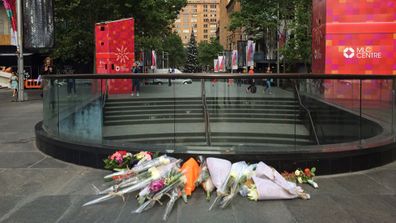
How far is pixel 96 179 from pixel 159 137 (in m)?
1.84

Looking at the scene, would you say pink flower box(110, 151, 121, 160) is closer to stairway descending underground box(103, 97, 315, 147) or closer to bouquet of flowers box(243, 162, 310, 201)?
stairway descending underground box(103, 97, 315, 147)

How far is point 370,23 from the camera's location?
15.8 m

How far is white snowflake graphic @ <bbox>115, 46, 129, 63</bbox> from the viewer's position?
26.2 m

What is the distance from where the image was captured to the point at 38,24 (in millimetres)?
25172

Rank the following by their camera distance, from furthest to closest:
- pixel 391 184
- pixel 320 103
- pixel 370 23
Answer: pixel 370 23 → pixel 320 103 → pixel 391 184

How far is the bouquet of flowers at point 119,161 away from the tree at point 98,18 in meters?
24.7

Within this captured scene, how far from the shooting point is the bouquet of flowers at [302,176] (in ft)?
22.9

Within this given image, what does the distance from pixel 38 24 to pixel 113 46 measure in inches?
164

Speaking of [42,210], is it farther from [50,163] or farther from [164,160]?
[50,163]

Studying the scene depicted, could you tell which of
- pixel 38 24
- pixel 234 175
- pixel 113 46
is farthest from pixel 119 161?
pixel 38 24

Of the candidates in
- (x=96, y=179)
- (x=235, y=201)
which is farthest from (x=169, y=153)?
(x=235, y=201)

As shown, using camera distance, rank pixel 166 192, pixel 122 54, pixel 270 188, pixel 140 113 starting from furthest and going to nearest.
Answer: pixel 122 54 → pixel 140 113 → pixel 270 188 → pixel 166 192

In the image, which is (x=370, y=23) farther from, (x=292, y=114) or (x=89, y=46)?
(x=89, y=46)

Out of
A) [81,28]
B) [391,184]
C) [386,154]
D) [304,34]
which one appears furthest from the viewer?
[304,34]
